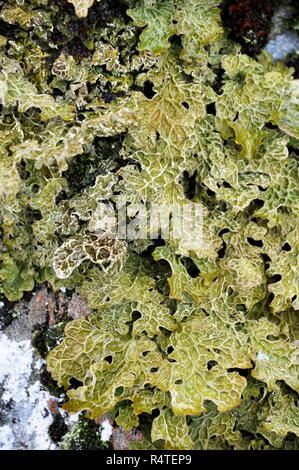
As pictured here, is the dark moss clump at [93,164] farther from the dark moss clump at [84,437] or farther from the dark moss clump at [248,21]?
the dark moss clump at [84,437]

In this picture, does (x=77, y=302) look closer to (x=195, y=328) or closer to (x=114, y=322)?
(x=114, y=322)

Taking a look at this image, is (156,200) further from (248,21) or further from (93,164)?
(248,21)

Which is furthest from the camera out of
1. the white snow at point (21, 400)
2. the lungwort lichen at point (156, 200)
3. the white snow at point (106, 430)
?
the white snow at point (106, 430)

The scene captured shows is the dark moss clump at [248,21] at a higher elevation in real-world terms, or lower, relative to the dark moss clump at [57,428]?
higher

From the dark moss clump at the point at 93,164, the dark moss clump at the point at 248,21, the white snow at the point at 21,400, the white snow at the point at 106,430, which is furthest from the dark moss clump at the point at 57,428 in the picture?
the dark moss clump at the point at 248,21

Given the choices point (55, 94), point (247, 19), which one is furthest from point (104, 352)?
point (247, 19)

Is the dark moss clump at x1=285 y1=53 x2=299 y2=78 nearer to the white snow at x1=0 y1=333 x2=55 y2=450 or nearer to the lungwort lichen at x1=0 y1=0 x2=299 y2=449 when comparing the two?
the lungwort lichen at x1=0 y1=0 x2=299 y2=449

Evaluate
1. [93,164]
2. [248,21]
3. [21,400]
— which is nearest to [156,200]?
[93,164]
